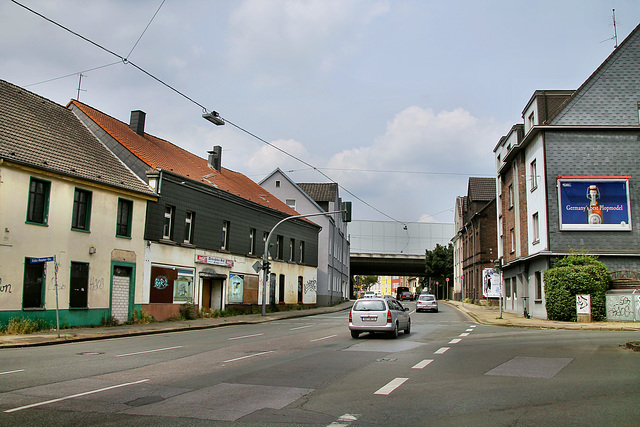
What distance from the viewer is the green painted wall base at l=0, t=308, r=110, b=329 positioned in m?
18.5

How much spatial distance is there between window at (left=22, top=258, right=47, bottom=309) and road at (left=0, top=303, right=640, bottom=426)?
15.9 feet

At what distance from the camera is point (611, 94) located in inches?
1139

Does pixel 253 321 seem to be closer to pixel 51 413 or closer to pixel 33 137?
pixel 33 137

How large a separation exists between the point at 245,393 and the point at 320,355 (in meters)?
5.12

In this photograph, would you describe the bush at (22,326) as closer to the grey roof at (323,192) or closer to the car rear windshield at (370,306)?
the car rear windshield at (370,306)

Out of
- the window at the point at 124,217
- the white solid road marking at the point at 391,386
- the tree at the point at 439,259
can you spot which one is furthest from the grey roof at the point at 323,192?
the white solid road marking at the point at 391,386

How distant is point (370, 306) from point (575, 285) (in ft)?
41.6

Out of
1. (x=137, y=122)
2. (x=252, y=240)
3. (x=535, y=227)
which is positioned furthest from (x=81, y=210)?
(x=535, y=227)

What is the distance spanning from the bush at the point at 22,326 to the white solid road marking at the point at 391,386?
569 inches

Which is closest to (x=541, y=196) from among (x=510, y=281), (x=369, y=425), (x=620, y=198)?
(x=620, y=198)

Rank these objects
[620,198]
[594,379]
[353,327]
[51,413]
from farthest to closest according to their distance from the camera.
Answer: [620,198] < [353,327] < [594,379] < [51,413]

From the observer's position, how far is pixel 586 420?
20.9 feet

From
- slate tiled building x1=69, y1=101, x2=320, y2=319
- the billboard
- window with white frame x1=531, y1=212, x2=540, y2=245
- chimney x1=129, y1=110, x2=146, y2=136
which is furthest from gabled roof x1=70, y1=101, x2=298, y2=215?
the billboard

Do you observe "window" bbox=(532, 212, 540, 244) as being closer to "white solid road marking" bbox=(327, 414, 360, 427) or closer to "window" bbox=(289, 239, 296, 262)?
"window" bbox=(289, 239, 296, 262)
